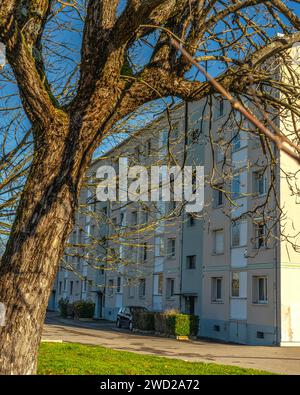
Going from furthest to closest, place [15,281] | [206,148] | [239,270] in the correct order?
[206,148], [239,270], [15,281]

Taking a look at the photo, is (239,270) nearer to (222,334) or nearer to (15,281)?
(222,334)

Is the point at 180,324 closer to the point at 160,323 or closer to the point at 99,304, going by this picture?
the point at 160,323

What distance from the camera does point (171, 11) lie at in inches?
258

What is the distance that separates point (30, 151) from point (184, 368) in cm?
560

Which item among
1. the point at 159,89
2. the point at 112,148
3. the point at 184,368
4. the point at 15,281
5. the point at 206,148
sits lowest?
the point at 184,368

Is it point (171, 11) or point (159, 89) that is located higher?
point (171, 11)

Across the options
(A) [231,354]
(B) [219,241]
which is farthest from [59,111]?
(B) [219,241]

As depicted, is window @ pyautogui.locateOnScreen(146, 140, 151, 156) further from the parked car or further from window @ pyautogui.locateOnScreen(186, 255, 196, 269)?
the parked car

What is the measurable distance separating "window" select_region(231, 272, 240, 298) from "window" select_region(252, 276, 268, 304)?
1.42 m

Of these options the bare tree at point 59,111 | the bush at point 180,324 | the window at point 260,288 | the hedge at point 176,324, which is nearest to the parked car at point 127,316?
the hedge at point 176,324

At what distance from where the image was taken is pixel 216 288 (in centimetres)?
3098

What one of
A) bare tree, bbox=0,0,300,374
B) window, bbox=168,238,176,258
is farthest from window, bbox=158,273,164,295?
bare tree, bbox=0,0,300,374

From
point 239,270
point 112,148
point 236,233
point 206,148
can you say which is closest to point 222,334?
point 239,270

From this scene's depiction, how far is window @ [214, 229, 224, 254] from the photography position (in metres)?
30.6
